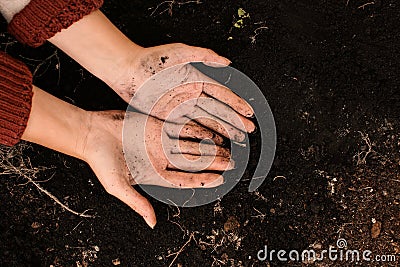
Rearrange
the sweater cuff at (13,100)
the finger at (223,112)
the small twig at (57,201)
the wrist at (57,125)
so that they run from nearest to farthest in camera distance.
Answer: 1. the sweater cuff at (13,100)
2. the wrist at (57,125)
3. the finger at (223,112)
4. the small twig at (57,201)

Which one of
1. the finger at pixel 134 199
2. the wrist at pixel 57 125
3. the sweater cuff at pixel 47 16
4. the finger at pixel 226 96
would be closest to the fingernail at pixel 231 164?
the finger at pixel 226 96

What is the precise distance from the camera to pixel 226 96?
163 centimetres

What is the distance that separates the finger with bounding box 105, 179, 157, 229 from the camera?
1.57m

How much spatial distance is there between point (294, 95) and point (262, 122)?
133mm

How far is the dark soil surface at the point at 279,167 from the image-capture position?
1722mm

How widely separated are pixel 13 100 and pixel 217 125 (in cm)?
59

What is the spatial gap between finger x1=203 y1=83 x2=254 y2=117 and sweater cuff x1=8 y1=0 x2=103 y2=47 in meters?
0.40

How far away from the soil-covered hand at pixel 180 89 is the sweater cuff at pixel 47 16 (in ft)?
0.70

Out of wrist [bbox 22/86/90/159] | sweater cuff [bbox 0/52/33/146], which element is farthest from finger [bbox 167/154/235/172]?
sweater cuff [bbox 0/52/33/146]

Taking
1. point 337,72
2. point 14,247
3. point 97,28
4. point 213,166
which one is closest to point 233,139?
point 213,166

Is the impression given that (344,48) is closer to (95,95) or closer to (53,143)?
(95,95)

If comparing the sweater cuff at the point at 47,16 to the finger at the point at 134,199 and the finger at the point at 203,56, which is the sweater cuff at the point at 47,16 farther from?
the finger at the point at 134,199

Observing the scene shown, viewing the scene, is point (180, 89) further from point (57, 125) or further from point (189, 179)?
point (57, 125)

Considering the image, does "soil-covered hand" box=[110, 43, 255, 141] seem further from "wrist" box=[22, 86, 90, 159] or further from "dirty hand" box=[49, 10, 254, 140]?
"wrist" box=[22, 86, 90, 159]
